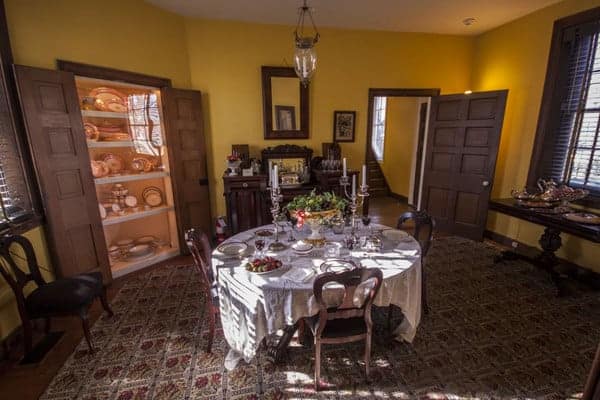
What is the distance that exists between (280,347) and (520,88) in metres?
4.44

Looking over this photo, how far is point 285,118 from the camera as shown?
4227 millimetres

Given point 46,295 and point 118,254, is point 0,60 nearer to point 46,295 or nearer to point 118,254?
point 46,295

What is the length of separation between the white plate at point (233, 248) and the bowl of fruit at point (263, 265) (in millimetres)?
219

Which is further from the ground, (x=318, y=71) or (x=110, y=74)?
(x=318, y=71)

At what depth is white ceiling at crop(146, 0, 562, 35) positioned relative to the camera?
10.8 ft

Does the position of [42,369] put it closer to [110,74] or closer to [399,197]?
[110,74]

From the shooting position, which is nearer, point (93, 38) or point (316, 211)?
point (316, 211)

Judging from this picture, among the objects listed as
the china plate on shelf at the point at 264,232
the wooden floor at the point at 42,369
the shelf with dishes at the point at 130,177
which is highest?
the shelf with dishes at the point at 130,177

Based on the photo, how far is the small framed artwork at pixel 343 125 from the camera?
444 cm

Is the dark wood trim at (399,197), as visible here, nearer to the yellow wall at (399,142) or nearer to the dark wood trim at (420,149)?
the yellow wall at (399,142)

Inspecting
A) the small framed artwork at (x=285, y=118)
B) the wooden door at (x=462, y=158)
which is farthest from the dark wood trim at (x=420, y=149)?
the small framed artwork at (x=285, y=118)

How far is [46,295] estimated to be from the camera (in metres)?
2.07

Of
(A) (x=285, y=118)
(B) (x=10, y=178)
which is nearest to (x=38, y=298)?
(B) (x=10, y=178)

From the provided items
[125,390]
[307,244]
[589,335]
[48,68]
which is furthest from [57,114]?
[589,335]
